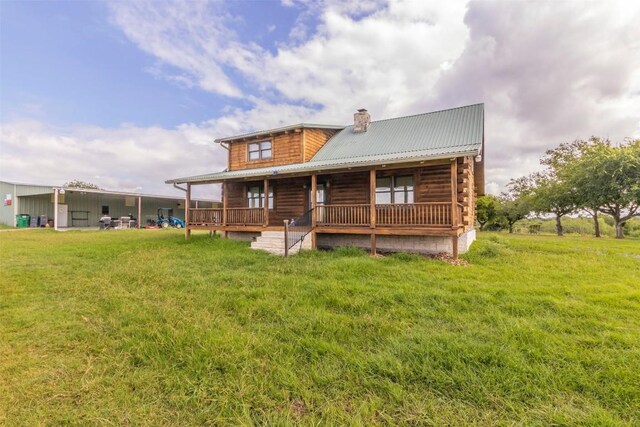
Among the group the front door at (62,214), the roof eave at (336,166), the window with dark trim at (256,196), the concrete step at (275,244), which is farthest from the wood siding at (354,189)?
the front door at (62,214)

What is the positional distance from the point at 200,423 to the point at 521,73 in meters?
19.5

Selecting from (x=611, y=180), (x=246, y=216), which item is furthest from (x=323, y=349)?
(x=611, y=180)

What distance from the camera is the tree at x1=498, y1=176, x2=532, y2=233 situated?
3122 centimetres

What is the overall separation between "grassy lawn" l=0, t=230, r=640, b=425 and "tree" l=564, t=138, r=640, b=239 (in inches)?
806

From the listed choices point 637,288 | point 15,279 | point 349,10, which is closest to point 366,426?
point 637,288

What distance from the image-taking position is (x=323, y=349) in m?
3.86

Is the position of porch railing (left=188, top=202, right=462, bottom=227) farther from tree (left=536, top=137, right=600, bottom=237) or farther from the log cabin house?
tree (left=536, top=137, right=600, bottom=237)

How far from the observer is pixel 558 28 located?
1158cm

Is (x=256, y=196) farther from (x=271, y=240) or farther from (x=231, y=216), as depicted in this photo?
(x=271, y=240)

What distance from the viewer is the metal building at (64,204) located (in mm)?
25141

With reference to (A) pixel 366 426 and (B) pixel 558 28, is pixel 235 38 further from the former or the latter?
(A) pixel 366 426

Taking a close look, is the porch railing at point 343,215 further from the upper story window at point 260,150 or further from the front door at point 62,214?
the front door at point 62,214

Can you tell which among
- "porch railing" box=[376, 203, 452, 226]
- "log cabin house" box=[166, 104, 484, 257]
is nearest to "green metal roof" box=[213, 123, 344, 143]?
"log cabin house" box=[166, 104, 484, 257]

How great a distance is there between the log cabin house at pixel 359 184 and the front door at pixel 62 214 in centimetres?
1941
